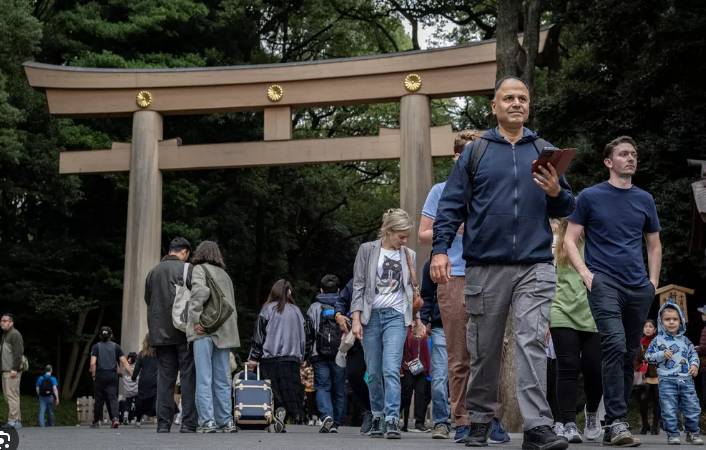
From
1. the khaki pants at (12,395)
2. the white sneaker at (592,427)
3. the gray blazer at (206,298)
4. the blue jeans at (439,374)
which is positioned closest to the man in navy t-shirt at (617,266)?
the white sneaker at (592,427)

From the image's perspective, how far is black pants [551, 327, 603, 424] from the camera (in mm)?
7219

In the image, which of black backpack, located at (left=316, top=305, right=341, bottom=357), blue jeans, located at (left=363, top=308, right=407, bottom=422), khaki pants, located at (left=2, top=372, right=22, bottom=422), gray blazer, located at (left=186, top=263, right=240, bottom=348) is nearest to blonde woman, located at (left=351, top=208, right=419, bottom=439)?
blue jeans, located at (left=363, top=308, right=407, bottom=422)

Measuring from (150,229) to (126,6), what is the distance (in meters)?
7.71

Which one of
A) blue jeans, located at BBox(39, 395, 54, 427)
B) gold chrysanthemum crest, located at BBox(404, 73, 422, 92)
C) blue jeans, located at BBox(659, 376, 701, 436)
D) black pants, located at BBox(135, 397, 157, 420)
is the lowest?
blue jeans, located at BBox(39, 395, 54, 427)

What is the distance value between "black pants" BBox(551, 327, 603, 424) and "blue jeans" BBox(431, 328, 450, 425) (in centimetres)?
169

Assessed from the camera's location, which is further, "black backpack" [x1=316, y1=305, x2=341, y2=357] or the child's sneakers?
"black backpack" [x1=316, y1=305, x2=341, y2=357]

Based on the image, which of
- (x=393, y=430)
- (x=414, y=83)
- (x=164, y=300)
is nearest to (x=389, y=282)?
(x=393, y=430)

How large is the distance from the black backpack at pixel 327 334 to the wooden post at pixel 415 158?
5.33 m

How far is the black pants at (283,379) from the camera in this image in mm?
11617

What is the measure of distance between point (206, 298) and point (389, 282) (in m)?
2.55

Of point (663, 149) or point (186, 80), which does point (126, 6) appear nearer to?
point (186, 80)

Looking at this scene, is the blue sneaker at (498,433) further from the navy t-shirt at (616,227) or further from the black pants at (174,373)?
the black pants at (174,373)

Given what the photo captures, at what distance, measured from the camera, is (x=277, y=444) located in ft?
24.4

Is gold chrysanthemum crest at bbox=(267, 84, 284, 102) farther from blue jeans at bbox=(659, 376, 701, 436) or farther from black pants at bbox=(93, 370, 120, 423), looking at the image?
blue jeans at bbox=(659, 376, 701, 436)
